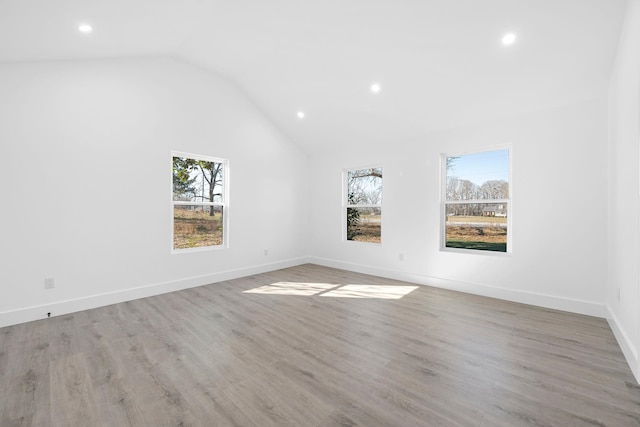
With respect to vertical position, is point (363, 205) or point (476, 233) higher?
point (363, 205)

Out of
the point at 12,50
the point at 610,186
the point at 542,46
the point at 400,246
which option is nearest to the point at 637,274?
the point at 610,186

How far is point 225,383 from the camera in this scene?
6.23ft

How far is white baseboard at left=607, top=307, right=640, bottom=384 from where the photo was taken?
197 cm

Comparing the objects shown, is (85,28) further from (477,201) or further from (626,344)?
(626,344)

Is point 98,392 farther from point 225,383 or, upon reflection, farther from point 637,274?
point 637,274

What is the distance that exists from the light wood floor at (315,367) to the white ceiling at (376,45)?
8.58 feet

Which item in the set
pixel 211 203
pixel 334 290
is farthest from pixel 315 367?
pixel 211 203

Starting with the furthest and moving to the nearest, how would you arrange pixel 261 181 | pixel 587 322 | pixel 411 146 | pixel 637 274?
pixel 261 181 → pixel 411 146 → pixel 587 322 → pixel 637 274

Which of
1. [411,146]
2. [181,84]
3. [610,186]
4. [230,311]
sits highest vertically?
[181,84]

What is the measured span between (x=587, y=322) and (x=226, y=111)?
5.50 metres

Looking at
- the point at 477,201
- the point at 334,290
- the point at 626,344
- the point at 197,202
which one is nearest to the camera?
the point at 626,344

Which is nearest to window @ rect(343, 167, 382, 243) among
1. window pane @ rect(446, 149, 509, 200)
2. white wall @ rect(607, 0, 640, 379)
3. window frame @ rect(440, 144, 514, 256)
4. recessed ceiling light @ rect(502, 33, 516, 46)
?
window frame @ rect(440, 144, 514, 256)

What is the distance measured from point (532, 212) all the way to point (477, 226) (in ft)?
2.34

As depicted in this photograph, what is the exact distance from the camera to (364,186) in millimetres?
5508
